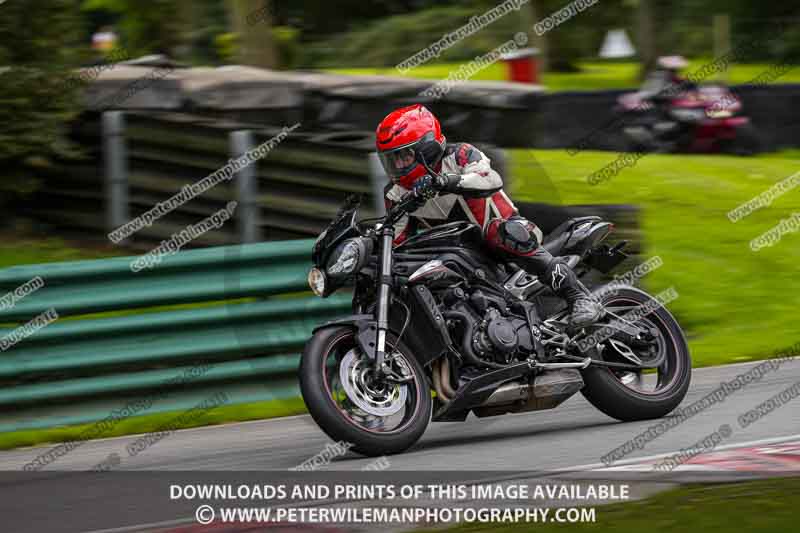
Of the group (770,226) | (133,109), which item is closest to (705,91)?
(770,226)

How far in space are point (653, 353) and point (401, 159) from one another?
6.22ft

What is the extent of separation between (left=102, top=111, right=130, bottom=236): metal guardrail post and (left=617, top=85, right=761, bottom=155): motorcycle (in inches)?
370

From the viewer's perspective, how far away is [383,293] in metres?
7.01

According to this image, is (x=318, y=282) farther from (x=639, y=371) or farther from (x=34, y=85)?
(x=34, y=85)

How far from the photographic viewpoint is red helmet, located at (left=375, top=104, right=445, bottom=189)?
7.32 metres

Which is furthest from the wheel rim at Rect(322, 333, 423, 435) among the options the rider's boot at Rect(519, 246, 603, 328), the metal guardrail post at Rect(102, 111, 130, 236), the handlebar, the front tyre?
the metal guardrail post at Rect(102, 111, 130, 236)

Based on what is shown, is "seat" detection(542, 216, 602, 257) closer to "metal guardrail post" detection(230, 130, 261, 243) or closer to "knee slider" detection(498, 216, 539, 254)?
"knee slider" detection(498, 216, 539, 254)

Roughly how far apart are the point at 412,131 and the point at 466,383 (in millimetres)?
1390

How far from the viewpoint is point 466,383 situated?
7.26 metres

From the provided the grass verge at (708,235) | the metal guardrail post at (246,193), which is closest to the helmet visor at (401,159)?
the grass verge at (708,235)

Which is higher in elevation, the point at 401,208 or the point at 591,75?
the point at 401,208

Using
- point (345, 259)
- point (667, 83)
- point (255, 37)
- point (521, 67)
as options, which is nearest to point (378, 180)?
point (345, 259)

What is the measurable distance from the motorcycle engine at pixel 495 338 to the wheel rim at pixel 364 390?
1.72 feet

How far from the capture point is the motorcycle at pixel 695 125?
19.1 m
